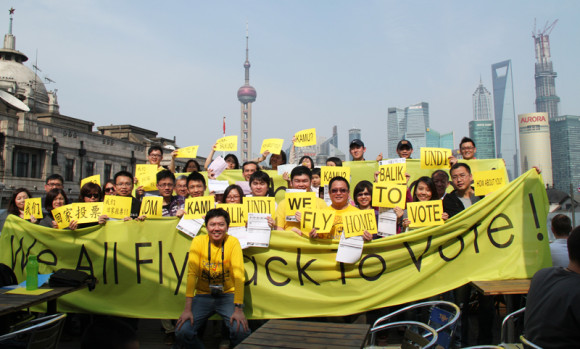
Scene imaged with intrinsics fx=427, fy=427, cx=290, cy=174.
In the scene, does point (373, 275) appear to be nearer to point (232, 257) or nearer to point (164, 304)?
point (232, 257)

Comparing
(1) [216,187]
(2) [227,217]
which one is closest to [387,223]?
(2) [227,217]

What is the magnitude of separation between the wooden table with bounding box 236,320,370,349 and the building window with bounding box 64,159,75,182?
42.2m

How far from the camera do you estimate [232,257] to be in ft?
14.9

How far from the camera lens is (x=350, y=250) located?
15.9 ft

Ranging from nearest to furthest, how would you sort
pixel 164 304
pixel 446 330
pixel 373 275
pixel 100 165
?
1. pixel 446 330
2. pixel 373 275
3. pixel 164 304
4. pixel 100 165

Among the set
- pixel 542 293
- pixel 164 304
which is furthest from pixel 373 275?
pixel 164 304

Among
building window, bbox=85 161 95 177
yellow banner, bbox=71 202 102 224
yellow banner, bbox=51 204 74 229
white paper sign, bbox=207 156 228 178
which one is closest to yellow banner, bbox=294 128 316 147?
white paper sign, bbox=207 156 228 178

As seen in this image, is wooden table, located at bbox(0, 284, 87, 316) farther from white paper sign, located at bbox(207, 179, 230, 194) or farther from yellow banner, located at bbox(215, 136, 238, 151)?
yellow banner, located at bbox(215, 136, 238, 151)

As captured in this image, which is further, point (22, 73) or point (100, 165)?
point (22, 73)

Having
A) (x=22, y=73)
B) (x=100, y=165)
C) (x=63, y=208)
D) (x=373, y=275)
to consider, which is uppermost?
(x=22, y=73)

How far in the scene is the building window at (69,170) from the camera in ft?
132

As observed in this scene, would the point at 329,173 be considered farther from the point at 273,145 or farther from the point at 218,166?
the point at 218,166

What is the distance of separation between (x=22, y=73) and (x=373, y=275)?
78390mm

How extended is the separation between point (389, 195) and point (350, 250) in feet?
2.74
